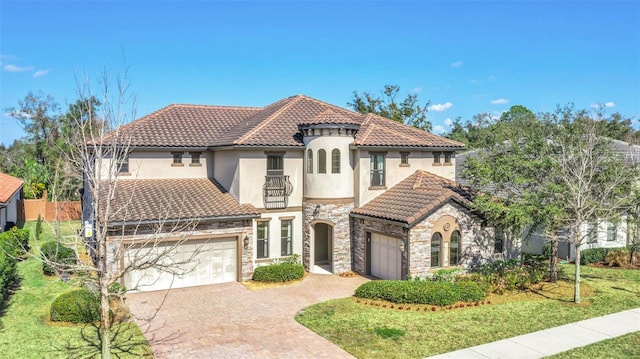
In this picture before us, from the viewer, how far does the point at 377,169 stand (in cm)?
2280

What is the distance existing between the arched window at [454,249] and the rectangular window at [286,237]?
7546mm

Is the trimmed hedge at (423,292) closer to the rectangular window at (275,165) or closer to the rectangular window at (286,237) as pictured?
the rectangular window at (286,237)

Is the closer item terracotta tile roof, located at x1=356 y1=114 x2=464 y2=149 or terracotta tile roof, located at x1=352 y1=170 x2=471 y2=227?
terracotta tile roof, located at x1=352 y1=170 x2=471 y2=227

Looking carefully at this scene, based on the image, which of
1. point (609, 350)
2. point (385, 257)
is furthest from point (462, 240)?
point (609, 350)

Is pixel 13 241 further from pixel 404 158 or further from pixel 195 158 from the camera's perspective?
pixel 404 158

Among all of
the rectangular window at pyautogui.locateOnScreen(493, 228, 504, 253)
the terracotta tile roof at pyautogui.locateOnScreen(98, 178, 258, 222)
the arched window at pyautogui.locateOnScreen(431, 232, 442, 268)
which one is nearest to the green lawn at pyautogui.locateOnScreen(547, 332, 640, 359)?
the arched window at pyautogui.locateOnScreen(431, 232, 442, 268)

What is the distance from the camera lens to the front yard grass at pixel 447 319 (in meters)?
13.0

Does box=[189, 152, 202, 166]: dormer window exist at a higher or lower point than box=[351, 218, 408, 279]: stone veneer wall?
higher

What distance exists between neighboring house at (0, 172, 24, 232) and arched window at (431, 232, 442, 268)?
71.0ft

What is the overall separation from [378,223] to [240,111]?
39.3 ft

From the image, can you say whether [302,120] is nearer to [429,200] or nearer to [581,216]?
[429,200]

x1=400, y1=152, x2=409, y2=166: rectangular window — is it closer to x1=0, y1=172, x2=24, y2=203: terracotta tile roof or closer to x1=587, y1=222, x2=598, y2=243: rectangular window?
x1=587, y1=222, x2=598, y2=243: rectangular window

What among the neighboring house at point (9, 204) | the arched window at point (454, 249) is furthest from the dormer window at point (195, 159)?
the arched window at point (454, 249)

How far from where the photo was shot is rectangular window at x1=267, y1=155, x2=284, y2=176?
22016 mm
